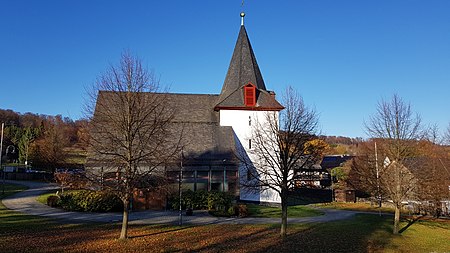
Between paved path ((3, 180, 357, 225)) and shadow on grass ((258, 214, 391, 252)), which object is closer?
shadow on grass ((258, 214, 391, 252))

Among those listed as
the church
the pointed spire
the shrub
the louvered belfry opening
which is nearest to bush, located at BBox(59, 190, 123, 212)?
the church

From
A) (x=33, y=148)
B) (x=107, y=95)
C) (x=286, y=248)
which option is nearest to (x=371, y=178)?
(x=286, y=248)

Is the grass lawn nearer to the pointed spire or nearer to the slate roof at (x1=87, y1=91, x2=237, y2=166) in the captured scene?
the slate roof at (x1=87, y1=91, x2=237, y2=166)

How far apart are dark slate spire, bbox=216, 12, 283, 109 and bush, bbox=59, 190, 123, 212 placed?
15.8 metres

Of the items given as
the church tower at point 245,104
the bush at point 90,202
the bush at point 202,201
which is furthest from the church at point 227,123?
the bush at point 90,202

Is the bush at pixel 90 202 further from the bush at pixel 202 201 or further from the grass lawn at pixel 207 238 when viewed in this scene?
the bush at pixel 202 201

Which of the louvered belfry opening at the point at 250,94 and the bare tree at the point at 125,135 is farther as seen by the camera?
the louvered belfry opening at the point at 250,94

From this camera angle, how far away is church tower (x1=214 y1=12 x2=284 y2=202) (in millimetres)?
35438

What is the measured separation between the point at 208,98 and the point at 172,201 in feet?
51.9

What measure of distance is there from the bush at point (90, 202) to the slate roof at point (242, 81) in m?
15.8

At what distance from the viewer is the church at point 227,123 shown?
30.9 meters

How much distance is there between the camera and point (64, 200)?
23.6 meters

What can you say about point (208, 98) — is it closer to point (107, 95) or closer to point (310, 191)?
point (310, 191)

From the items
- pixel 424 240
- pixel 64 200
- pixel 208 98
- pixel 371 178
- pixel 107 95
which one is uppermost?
pixel 208 98
